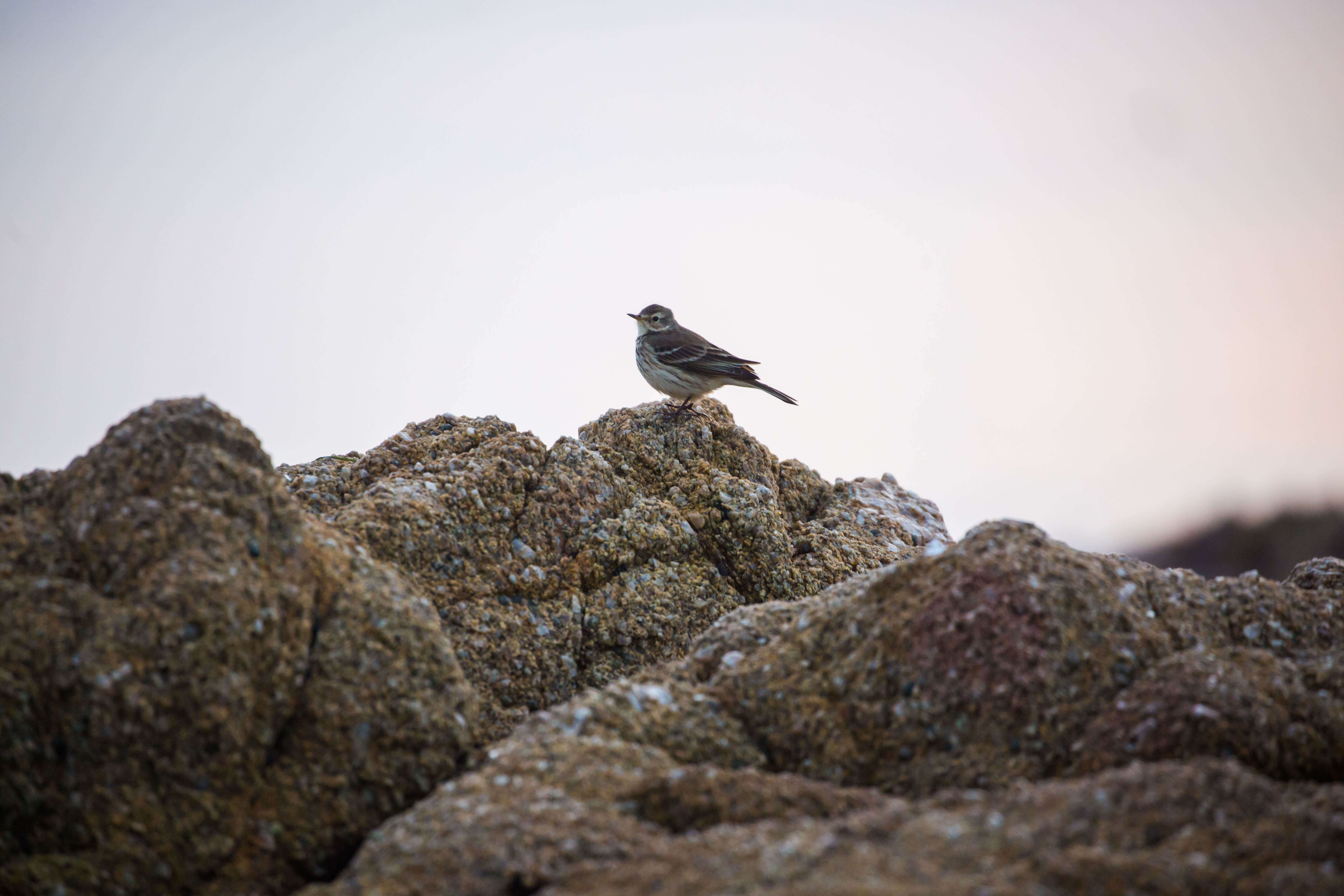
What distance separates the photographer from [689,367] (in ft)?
33.7

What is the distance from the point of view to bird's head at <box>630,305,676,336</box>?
466 inches

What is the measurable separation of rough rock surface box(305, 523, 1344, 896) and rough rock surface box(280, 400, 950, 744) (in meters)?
0.98

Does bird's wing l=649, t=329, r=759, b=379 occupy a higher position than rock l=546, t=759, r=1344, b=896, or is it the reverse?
bird's wing l=649, t=329, r=759, b=379

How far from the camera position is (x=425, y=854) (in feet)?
11.2

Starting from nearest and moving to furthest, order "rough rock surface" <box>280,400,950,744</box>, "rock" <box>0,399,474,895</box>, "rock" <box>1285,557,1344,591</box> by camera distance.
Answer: "rock" <box>0,399,474,895</box>
"rough rock surface" <box>280,400,950,744</box>
"rock" <box>1285,557,1344,591</box>

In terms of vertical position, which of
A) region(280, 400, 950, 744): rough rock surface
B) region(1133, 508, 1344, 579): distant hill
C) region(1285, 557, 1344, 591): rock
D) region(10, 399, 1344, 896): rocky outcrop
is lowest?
region(10, 399, 1344, 896): rocky outcrop

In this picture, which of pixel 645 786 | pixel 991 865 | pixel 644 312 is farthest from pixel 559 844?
pixel 644 312

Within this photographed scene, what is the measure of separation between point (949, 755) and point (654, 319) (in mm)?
8570

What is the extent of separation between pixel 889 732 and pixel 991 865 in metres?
1.19

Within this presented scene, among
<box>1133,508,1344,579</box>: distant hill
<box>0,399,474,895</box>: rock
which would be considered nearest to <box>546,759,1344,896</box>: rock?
<box>0,399,474,895</box>: rock

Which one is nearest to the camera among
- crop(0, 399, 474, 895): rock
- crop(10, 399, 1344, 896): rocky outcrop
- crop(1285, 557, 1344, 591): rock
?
crop(10, 399, 1344, 896): rocky outcrop

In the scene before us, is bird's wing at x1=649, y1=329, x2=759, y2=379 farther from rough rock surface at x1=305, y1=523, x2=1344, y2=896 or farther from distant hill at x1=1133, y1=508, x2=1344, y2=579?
distant hill at x1=1133, y1=508, x2=1344, y2=579

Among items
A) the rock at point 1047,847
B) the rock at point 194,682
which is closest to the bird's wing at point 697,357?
the rock at point 194,682

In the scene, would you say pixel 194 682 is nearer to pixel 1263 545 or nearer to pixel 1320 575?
pixel 1320 575
